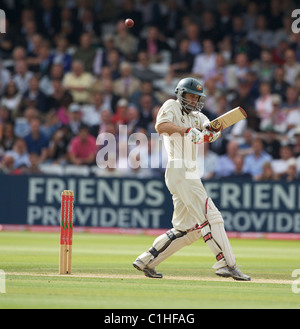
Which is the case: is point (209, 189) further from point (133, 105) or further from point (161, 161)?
point (133, 105)

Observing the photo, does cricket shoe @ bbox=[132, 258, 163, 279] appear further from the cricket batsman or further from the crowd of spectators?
the crowd of spectators

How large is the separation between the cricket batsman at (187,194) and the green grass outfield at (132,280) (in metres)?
0.25

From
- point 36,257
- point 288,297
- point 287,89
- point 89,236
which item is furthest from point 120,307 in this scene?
point 287,89

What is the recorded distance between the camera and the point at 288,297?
22.9 ft

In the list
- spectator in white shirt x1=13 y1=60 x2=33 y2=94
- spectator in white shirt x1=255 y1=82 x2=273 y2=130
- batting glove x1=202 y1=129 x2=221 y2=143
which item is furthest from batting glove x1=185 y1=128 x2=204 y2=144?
spectator in white shirt x1=13 y1=60 x2=33 y2=94

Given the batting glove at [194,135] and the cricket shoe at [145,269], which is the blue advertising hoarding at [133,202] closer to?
the cricket shoe at [145,269]

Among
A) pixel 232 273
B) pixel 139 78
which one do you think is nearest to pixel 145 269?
pixel 232 273

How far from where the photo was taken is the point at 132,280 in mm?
8086

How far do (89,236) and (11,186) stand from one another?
79.1 inches

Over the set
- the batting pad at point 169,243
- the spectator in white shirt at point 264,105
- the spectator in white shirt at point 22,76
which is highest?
the spectator in white shirt at point 22,76

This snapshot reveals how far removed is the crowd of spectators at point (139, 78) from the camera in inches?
628

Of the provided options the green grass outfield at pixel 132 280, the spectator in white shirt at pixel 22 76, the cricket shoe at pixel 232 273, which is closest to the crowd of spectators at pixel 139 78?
the spectator in white shirt at pixel 22 76
